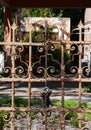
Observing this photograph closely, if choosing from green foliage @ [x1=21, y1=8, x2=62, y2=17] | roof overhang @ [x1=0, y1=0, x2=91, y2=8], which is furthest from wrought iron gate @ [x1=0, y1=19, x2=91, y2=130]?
green foliage @ [x1=21, y1=8, x2=62, y2=17]

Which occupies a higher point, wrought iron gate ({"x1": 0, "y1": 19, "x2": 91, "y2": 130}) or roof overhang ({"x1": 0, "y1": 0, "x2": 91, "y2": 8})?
roof overhang ({"x1": 0, "y1": 0, "x2": 91, "y2": 8})

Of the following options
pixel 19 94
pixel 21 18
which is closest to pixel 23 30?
pixel 21 18

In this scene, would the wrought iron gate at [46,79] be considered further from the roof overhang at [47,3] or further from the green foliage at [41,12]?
the green foliage at [41,12]

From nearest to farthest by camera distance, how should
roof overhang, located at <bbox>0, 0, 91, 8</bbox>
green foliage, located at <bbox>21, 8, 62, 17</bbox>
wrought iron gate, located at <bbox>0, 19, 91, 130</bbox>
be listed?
wrought iron gate, located at <bbox>0, 19, 91, 130</bbox>
roof overhang, located at <bbox>0, 0, 91, 8</bbox>
green foliage, located at <bbox>21, 8, 62, 17</bbox>

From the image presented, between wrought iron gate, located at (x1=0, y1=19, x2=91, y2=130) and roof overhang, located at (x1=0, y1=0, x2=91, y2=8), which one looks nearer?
wrought iron gate, located at (x1=0, y1=19, x2=91, y2=130)

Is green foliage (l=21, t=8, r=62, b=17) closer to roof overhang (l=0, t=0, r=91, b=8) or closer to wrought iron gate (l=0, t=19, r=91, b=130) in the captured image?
roof overhang (l=0, t=0, r=91, b=8)

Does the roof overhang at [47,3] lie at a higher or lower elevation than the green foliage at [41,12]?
higher

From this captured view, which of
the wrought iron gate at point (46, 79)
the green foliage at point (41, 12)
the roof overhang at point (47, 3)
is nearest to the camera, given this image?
the wrought iron gate at point (46, 79)

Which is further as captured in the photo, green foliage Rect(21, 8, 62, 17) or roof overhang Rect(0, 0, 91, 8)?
green foliage Rect(21, 8, 62, 17)

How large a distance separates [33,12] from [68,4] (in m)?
21.6

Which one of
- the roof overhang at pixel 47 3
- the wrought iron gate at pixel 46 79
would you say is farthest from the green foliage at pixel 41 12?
the wrought iron gate at pixel 46 79

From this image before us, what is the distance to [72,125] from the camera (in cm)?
782

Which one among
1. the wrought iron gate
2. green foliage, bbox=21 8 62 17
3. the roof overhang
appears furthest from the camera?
green foliage, bbox=21 8 62 17

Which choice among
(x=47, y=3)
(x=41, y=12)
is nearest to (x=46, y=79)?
(x=47, y=3)
